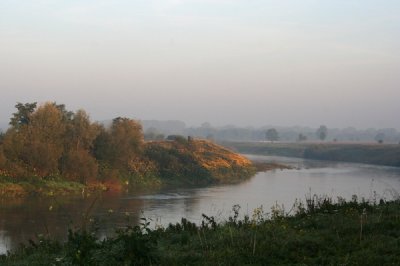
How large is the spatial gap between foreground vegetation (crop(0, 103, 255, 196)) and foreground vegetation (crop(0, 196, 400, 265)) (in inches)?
1409

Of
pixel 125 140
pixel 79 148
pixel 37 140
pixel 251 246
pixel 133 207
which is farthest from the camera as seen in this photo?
pixel 125 140

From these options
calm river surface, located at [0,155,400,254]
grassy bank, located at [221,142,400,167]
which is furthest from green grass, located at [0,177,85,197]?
grassy bank, located at [221,142,400,167]

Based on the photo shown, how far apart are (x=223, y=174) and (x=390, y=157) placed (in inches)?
1714

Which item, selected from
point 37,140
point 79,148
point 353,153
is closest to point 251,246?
point 37,140

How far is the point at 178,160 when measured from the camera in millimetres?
68750

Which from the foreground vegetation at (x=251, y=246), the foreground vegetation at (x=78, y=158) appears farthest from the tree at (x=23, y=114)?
the foreground vegetation at (x=251, y=246)

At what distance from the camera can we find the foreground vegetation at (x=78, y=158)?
48969 millimetres

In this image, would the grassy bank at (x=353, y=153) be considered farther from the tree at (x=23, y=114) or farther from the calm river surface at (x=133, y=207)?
the tree at (x=23, y=114)

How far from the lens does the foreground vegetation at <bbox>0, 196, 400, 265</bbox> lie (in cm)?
930

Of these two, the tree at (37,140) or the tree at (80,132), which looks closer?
the tree at (37,140)

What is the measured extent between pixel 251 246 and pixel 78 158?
44282mm

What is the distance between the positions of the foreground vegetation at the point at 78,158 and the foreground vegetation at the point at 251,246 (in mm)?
35781

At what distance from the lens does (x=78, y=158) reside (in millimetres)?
52375

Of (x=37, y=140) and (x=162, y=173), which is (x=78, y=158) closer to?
(x=37, y=140)
